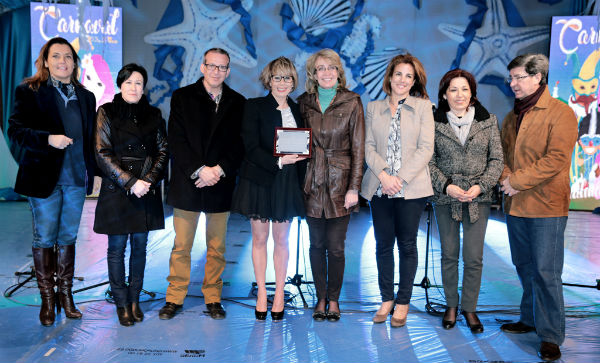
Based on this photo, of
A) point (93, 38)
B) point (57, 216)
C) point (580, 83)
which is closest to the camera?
point (57, 216)

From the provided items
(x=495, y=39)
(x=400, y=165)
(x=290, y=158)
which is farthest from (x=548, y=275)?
(x=495, y=39)

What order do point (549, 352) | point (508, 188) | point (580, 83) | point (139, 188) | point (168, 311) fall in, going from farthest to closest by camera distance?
point (580, 83), point (168, 311), point (139, 188), point (508, 188), point (549, 352)

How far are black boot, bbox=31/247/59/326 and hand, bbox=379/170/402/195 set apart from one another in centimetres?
207

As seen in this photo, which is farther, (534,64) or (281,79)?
(281,79)

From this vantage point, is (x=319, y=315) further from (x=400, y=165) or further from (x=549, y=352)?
(x=549, y=352)

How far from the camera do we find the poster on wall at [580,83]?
25.5 feet

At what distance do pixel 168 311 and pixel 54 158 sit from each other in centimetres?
116

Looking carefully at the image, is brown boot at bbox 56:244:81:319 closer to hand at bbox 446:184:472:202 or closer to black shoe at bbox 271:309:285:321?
black shoe at bbox 271:309:285:321

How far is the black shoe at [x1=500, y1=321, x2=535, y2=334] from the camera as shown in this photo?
291 centimetres

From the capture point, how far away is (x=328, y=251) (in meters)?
3.05

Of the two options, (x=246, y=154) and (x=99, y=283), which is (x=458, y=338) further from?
(x=99, y=283)

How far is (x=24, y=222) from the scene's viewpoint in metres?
6.22

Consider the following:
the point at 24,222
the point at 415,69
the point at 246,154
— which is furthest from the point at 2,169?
the point at 415,69

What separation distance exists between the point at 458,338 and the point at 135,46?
290 inches
